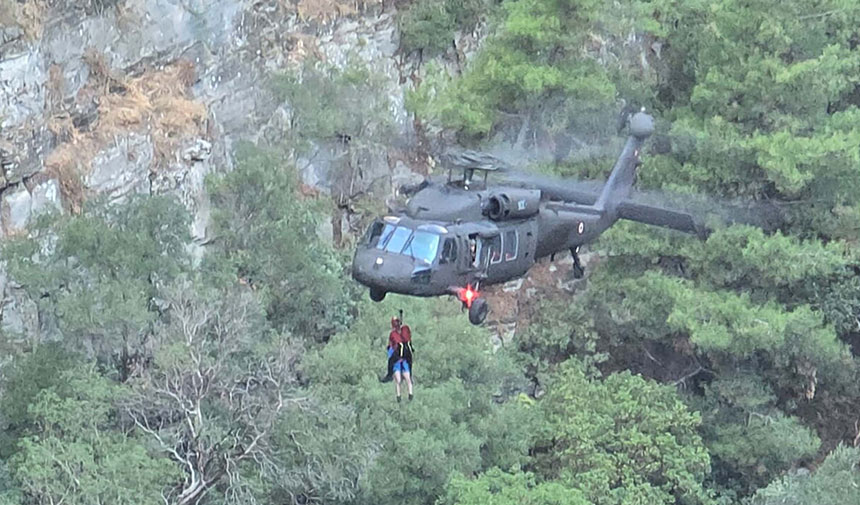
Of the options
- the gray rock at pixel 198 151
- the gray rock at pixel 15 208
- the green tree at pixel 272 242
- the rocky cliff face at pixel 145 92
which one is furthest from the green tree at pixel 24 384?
the gray rock at pixel 198 151

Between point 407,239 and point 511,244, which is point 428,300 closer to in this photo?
point 511,244

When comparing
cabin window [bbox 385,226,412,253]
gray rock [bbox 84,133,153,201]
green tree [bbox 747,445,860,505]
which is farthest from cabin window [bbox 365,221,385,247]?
green tree [bbox 747,445,860,505]

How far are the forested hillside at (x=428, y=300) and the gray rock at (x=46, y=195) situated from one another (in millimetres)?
75

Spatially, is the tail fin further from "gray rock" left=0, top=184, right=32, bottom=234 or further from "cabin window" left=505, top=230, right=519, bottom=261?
"gray rock" left=0, top=184, right=32, bottom=234

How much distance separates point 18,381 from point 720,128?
1442 centimetres

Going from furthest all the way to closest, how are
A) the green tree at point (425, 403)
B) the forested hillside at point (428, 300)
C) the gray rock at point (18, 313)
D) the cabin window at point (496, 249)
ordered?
the gray rock at point (18, 313) < the green tree at point (425, 403) < the forested hillside at point (428, 300) < the cabin window at point (496, 249)

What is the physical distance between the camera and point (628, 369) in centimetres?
3497

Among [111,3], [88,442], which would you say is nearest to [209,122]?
[111,3]

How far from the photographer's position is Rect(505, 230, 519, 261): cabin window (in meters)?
21.6

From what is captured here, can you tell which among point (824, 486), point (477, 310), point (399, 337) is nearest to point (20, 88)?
point (399, 337)

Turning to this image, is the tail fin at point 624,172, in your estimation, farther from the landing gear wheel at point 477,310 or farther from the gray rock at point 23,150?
the gray rock at point 23,150

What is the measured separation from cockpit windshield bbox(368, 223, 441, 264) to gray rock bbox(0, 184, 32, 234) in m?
11.1

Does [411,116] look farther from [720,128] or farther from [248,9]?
[720,128]

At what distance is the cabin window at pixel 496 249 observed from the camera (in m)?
21.3
